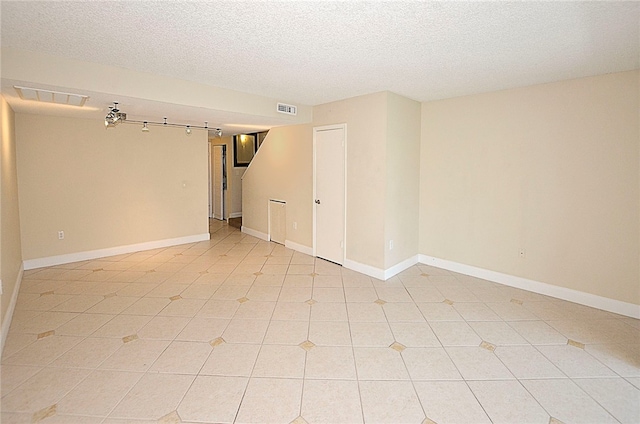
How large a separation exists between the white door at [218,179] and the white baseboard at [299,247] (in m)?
3.79

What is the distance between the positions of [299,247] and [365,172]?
2.03 m

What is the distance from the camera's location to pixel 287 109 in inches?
192

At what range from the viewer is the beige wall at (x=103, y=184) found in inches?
187

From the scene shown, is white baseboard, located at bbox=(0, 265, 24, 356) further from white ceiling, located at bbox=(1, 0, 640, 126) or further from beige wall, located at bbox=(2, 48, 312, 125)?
white ceiling, located at bbox=(1, 0, 640, 126)

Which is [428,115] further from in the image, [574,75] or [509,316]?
[509,316]

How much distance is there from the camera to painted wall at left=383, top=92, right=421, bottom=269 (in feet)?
14.3

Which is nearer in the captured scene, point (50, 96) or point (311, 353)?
point (311, 353)

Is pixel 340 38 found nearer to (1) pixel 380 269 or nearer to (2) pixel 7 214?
(1) pixel 380 269

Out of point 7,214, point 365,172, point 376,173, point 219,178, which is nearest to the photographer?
point 7,214

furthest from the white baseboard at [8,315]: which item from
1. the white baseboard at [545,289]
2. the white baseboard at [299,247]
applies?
the white baseboard at [545,289]

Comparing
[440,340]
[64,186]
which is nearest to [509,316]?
[440,340]

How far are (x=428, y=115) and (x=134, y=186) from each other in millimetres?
5034

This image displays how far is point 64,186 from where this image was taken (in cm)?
500

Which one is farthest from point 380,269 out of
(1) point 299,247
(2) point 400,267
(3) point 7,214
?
(3) point 7,214
